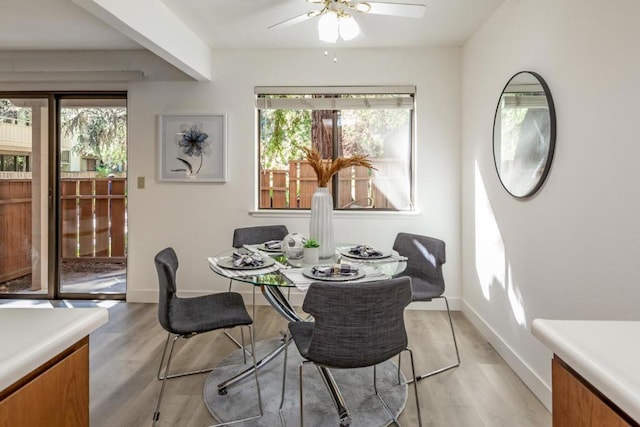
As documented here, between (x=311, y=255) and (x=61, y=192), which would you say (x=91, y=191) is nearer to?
(x=61, y=192)

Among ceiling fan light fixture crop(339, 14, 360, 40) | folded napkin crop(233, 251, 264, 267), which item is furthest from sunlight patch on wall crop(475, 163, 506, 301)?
folded napkin crop(233, 251, 264, 267)

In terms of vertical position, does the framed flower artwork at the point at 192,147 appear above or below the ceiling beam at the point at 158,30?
below

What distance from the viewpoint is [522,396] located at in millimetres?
2107

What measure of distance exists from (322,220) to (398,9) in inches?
53.6

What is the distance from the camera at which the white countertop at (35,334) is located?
65 cm

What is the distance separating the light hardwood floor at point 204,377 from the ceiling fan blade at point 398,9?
7.28 feet

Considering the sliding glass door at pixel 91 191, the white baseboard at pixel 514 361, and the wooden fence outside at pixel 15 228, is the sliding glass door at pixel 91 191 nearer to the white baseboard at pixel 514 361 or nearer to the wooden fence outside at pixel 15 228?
the wooden fence outside at pixel 15 228

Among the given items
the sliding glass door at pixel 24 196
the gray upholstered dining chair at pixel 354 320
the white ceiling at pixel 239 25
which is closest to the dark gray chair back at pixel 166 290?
the gray upholstered dining chair at pixel 354 320

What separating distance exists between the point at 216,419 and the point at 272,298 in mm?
702

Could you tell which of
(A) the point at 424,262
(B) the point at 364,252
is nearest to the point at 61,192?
(B) the point at 364,252

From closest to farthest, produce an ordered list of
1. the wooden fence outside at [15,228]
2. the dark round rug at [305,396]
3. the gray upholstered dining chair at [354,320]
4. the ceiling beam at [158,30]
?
the gray upholstered dining chair at [354,320] < the dark round rug at [305,396] < the ceiling beam at [158,30] < the wooden fence outside at [15,228]

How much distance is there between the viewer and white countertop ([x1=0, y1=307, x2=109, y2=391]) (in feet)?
2.13

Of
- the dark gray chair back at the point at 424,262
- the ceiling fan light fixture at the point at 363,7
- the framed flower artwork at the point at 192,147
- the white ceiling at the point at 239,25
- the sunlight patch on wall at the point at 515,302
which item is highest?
the white ceiling at the point at 239,25

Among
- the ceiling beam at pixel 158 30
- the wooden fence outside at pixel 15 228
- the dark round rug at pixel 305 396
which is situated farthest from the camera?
the wooden fence outside at pixel 15 228
